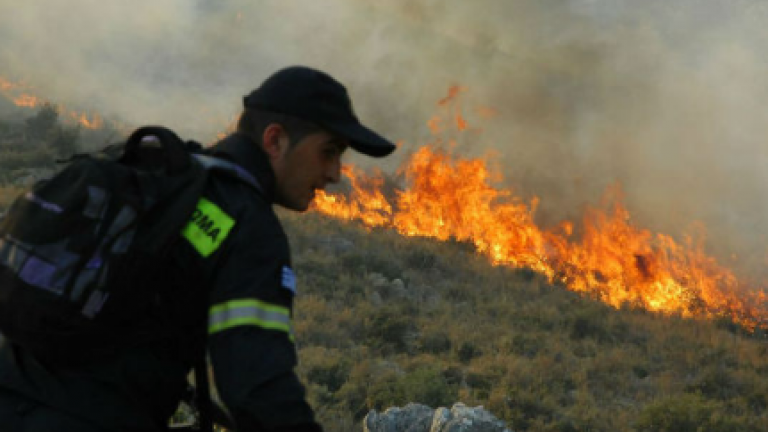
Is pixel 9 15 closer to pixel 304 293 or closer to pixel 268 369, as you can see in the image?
pixel 304 293

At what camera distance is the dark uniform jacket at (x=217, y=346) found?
157cm

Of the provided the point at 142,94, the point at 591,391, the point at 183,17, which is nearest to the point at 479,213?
the point at 591,391

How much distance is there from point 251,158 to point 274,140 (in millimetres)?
73

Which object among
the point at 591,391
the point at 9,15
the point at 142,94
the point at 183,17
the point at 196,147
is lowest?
the point at 196,147

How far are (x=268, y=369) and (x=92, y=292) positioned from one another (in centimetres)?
38

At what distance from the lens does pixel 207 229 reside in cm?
165

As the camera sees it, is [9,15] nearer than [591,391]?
No

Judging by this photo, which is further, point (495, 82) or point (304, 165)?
point (495, 82)

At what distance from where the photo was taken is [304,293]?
11.3m

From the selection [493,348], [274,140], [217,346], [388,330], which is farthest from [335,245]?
[217,346]

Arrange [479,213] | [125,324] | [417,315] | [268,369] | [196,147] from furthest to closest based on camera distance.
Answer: [479,213] → [417,315] → [196,147] → [125,324] → [268,369]

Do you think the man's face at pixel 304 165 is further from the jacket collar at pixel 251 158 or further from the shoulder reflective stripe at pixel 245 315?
the shoulder reflective stripe at pixel 245 315

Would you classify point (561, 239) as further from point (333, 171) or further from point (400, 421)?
point (333, 171)

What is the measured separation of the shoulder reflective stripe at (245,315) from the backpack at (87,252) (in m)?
0.16
